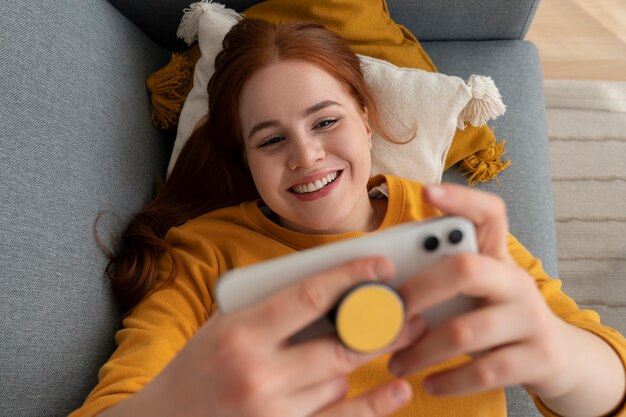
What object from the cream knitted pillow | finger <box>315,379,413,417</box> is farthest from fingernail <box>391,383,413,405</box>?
the cream knitted pillow

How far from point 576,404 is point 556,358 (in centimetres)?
22

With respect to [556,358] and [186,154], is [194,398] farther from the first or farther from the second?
[186,154]

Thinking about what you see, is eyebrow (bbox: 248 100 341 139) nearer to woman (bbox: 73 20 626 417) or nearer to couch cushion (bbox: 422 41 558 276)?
woman (bbox: 73 20 626 417)

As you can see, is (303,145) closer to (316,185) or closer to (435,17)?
(316,185)

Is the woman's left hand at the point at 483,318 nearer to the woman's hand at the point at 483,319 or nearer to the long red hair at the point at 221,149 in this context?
the woman's hand at the point at 483,319

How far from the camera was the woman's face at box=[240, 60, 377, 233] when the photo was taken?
39.3 inches

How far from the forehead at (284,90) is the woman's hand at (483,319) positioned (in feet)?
1.60

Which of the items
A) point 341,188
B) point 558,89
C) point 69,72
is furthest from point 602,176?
point 69,72

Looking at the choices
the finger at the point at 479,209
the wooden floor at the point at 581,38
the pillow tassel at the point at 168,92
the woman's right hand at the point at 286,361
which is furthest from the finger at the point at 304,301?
the wooden floor at the point at 581,38

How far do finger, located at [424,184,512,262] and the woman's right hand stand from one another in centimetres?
9

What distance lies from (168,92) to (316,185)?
1.77ft

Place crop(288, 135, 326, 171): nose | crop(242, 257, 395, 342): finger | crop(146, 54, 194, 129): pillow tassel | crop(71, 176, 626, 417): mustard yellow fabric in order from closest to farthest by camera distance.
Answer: crop(242, 257, 395, 342): finger, crop(71, 176, 626, 417): mustard yellow fabric, crop(288, 135, 326, 171): nose, crop(146, 54, 194, 129): pillow tassel

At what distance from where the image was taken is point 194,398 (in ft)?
1.81

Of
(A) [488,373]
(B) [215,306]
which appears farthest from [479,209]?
(B) [215,306]
